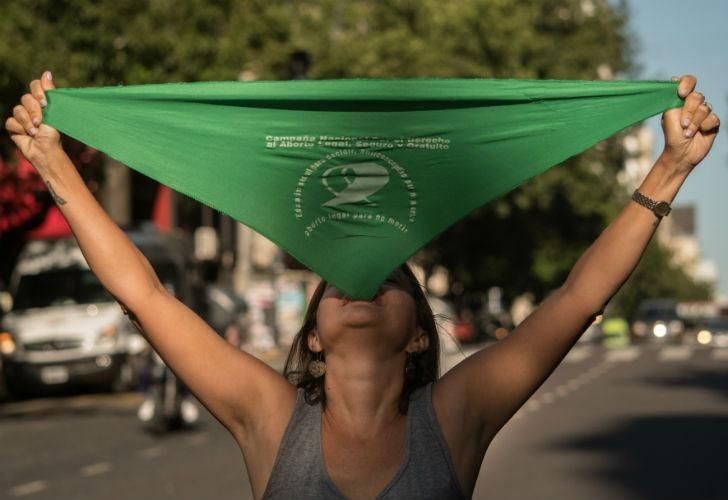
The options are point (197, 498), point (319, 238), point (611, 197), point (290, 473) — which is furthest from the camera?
point (611, 197)

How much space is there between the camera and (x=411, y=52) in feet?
160

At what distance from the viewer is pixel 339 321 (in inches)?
125

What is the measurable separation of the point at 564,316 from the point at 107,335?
29535mm

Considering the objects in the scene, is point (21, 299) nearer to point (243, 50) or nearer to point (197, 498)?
point (243, 50)

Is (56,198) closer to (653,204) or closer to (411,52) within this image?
(653,204)

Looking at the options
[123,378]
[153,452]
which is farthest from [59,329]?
[153,452]

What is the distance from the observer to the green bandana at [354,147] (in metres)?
3.50

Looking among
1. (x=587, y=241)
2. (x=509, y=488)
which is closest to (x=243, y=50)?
(x=509, y=488)

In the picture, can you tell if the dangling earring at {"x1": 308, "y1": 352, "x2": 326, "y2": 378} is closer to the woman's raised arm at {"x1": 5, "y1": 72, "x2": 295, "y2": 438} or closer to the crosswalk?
the woman's raised arm at {"x1": 5, "y1": 72, "x2": 295, "y2": 438}

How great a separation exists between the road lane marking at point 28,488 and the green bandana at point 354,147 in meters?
11.9

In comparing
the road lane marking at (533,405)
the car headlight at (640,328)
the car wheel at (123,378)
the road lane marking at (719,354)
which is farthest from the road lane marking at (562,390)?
the car headlight at (640,328)

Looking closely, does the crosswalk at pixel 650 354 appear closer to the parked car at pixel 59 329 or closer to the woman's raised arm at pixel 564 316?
the parked car at pixel 59 329

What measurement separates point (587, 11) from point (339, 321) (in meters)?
64.2

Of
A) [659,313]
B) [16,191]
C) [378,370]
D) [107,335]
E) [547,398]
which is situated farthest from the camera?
[659,313]
